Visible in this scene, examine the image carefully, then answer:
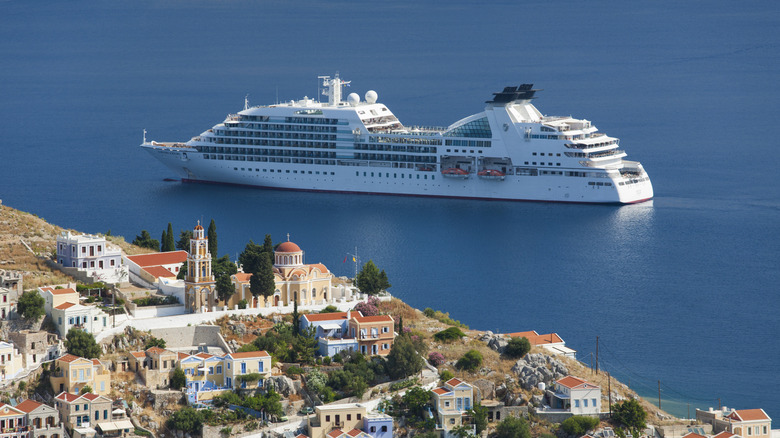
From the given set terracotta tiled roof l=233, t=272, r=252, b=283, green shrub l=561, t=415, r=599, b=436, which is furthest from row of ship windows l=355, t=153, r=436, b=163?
green shrub l=561, t=415, r=599, b=436

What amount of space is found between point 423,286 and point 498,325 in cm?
977

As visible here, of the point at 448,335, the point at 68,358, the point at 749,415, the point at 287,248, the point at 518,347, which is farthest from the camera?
the point at 287,248

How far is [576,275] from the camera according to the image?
97312 millimetres

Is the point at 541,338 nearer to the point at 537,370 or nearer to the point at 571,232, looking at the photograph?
the point at 537,370

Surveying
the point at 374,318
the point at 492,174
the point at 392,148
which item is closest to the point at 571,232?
the point at 492,174

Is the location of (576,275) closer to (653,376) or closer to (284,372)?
(653,376)

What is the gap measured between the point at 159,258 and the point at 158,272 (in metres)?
2.55

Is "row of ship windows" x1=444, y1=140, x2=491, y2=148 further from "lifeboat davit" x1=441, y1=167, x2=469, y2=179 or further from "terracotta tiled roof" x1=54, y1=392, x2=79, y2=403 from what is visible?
"terracotta tiled roof" x1=54, y1=392, x2=79, y2=403

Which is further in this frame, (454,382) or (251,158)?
(251,158)

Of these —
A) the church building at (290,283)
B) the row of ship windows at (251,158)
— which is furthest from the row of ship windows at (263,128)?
the church building at (290,283)

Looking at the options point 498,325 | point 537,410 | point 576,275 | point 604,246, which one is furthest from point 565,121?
point 537,410

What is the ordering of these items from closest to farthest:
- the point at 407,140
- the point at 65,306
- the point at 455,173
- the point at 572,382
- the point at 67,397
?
the point at 67,397, the point at 572,382, the point at 65,306, the point at 455,173, the point at 407,140

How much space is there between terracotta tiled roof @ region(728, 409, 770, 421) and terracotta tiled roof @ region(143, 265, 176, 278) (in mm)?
29490

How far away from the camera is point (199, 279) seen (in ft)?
235
